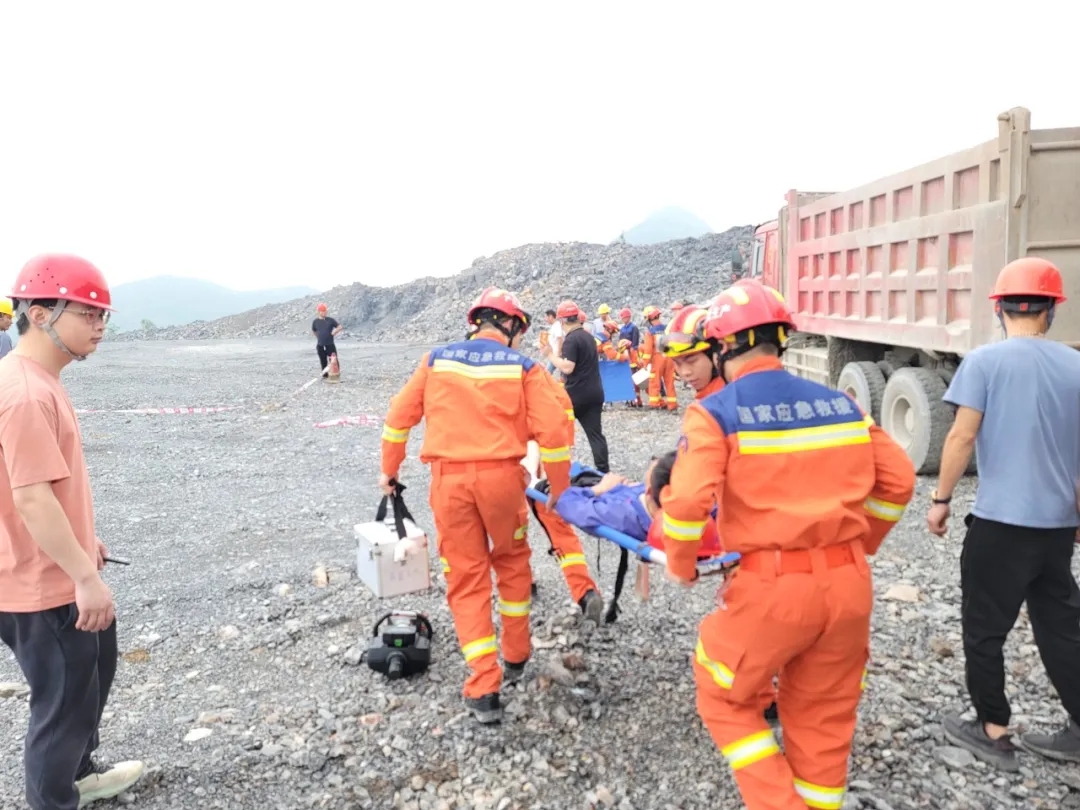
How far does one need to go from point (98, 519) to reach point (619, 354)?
25.9ft

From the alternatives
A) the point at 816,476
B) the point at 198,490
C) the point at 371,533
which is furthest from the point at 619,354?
the point at 816,476

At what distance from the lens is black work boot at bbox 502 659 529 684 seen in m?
3.92

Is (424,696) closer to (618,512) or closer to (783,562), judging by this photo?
(618,512)

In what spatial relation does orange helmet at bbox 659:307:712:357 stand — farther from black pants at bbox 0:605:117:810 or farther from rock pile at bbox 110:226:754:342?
rock pile at bbox 110:226:754:342

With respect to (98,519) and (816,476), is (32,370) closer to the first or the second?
(816,476)

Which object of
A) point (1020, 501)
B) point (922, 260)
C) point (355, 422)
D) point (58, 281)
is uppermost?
point (922, 260)

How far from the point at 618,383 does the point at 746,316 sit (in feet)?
34.1

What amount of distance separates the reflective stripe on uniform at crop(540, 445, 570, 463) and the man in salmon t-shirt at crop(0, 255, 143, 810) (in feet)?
6.20

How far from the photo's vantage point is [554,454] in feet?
12.4

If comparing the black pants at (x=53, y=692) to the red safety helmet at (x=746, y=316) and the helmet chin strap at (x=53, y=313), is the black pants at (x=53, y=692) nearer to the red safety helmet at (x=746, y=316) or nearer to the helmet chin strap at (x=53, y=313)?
the helmet chin strap at (x=53, y=313)

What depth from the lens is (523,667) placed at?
3943 millimetres

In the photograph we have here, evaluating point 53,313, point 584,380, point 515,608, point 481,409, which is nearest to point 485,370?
point 481,409

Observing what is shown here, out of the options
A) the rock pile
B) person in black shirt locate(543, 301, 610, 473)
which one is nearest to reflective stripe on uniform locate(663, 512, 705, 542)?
person in black shirt locate(543, 301, 610, 473)

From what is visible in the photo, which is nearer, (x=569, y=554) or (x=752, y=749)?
(x=752, y=749)
